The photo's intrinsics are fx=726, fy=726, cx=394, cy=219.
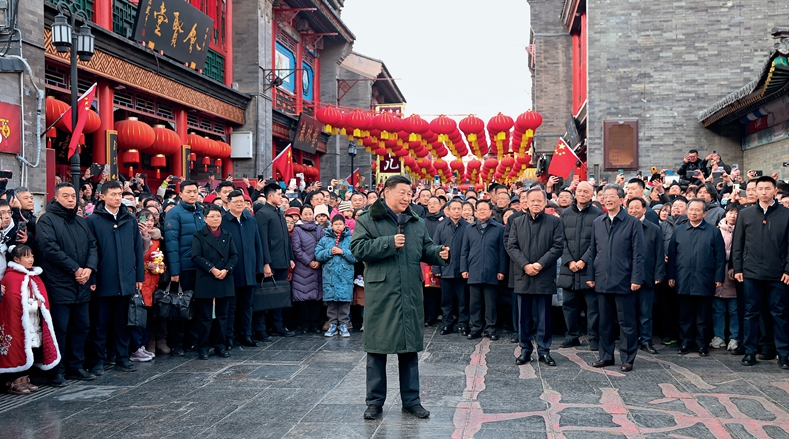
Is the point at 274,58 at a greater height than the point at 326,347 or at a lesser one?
greater

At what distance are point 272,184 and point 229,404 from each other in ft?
14.3

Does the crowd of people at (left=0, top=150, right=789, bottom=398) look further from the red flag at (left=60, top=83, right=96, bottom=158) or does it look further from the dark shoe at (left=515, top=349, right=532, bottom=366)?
the red flag at (left=60, top=83, right=96, bottom=158)

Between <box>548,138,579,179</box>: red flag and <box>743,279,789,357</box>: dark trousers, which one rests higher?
<box>548,138,579,179</box>: red flag

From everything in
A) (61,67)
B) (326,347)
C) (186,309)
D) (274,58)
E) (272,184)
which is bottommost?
(326,347)

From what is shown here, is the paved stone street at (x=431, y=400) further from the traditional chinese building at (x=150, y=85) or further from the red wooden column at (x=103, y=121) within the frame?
the red wooden column at (x=103, y=121)

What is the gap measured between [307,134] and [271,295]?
18434 millimetres

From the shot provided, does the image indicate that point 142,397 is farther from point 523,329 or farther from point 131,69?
point 131,69

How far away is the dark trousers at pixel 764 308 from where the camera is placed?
7793 mm

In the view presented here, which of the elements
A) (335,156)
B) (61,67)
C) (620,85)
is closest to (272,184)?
(61,67)

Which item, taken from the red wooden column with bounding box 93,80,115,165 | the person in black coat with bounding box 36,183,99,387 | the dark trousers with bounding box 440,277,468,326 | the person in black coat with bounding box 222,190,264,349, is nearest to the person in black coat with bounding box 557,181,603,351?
the dark trousers with bounding box 440,277,468,326

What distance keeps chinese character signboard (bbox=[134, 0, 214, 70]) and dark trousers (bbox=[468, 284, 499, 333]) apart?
31.6ft

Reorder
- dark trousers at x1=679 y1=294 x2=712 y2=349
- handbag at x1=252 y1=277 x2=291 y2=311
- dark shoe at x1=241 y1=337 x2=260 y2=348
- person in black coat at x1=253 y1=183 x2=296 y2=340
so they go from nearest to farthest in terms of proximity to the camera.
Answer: dark trousers at x1=679 y1=294 x2=712 y2=349 < dark shoe at x1=241 y1=337 x2=260 y2=348 < handbag at x1=252 y1=277 x2=291 y2=311 < person in black coat at x1=253 y1=183 x2=296 y2=340

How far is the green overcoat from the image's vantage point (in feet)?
18.7

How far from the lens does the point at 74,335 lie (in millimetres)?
7355
